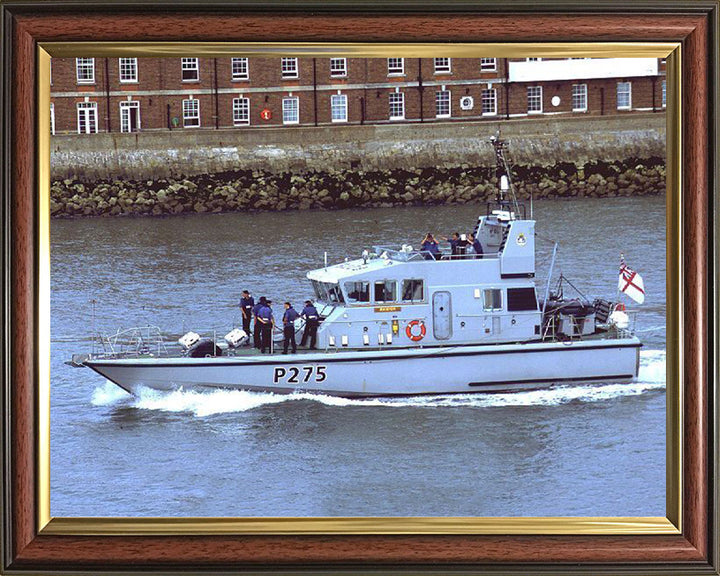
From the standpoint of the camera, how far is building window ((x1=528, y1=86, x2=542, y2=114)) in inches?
302

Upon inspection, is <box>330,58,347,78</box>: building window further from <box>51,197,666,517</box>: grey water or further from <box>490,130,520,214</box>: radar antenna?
<box>490,130,520,214</box>: radar antenna

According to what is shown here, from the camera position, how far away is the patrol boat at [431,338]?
906cm

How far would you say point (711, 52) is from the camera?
22.5 ft

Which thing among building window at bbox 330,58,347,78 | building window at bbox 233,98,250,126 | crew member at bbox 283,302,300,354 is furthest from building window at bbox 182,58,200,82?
crew member at bbox 283,302,300,354

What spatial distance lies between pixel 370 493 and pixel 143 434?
156 cm

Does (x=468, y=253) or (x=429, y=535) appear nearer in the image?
(x=429, y=535)

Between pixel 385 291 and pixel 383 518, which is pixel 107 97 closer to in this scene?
pixel 383 518

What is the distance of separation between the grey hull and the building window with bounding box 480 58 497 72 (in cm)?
267

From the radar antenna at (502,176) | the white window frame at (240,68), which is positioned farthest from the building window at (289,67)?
the radar antenna at (502,176)

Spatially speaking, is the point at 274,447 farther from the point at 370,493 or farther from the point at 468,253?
the point at 468,253

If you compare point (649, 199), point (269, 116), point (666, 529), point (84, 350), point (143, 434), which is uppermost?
point (269, 116)

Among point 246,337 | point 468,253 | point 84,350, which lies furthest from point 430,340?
point 84,350

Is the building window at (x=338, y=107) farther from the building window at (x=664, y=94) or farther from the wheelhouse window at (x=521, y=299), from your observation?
the wheelhouse window at (x=521, y=299)

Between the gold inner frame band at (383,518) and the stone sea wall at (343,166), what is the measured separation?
1.06 m
